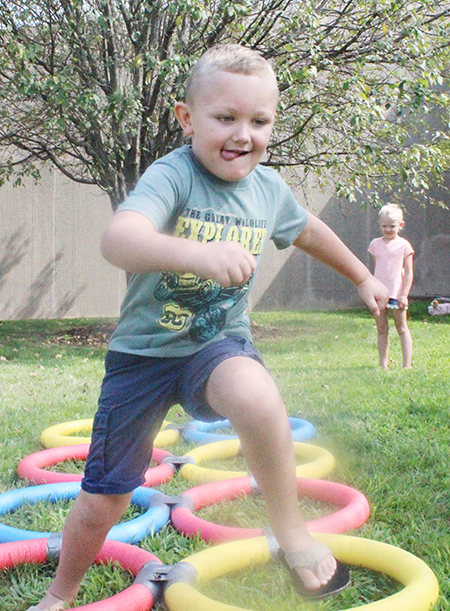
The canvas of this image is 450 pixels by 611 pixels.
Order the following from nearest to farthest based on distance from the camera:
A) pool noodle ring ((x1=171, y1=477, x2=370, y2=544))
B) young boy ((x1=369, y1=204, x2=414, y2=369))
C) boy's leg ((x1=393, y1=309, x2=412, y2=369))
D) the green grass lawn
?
the green grass lawn < pool noodle ring ((x1=171, y1=477, x2=370, y2=544)) < boy's leg ((x1=393, y1=309, x2=412, y2=369)) < young boy ((x1=369, y1=204, x2=414, y2=369))

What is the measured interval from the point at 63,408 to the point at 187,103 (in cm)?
287

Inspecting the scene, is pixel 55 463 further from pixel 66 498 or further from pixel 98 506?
pixel 98 506

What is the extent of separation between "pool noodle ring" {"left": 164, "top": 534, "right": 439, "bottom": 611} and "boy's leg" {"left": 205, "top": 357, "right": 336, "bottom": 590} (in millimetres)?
238

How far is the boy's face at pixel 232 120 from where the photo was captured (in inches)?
68.7

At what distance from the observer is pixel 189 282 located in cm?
185

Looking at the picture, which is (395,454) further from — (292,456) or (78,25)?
(78,25)

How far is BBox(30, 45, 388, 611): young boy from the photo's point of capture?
1.71 metres

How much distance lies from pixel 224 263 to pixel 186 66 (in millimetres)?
4833

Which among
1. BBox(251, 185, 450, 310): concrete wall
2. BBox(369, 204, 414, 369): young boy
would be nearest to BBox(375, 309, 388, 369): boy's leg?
BBox(369, 204, 414, 369): young boy

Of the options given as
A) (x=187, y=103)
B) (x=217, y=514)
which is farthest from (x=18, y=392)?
(x=187, y=103)

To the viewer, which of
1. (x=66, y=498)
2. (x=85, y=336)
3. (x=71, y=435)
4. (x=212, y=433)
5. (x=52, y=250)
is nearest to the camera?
(x=66, y=498)

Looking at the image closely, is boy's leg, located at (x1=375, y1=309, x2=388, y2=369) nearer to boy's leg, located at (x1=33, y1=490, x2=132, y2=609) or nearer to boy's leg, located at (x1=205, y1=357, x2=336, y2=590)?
boy's leg, located at (x1=205, y1=357, x2=336, y2=590)

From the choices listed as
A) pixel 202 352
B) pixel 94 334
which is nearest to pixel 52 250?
pixel 94 334

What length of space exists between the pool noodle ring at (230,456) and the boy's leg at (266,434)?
1.13m
